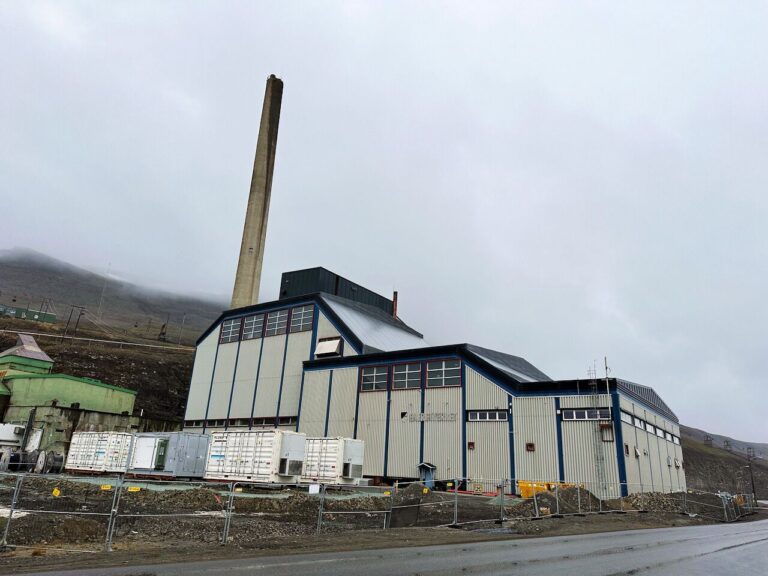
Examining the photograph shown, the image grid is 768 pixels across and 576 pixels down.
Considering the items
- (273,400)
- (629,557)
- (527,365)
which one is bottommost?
(629,557)

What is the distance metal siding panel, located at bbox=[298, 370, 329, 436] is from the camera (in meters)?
42.0

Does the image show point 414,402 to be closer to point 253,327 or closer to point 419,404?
point 419,404

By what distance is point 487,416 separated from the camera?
34.9 m

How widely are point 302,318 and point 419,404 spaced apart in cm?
1530

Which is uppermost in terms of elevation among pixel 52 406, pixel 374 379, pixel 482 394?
pixel 374 379

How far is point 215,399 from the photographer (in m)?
50.8

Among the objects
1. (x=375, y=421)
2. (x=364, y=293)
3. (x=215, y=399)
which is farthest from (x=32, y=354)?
(x=375, y=421)

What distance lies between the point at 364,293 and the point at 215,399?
66.5ft

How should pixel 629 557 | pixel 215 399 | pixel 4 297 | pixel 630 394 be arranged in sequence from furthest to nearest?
pixel 4 297, pixel 215 399, pixel 630 394, pixel 629 557

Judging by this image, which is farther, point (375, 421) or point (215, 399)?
point (215, 399)

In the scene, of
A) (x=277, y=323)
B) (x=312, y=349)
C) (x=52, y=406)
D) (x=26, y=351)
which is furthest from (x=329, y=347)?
(x=26, y=351)

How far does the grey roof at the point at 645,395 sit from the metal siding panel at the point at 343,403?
18.8 metres

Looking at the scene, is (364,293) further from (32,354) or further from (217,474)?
(32,354)

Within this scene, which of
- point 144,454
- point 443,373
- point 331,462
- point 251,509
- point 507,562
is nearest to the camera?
point 507,562
